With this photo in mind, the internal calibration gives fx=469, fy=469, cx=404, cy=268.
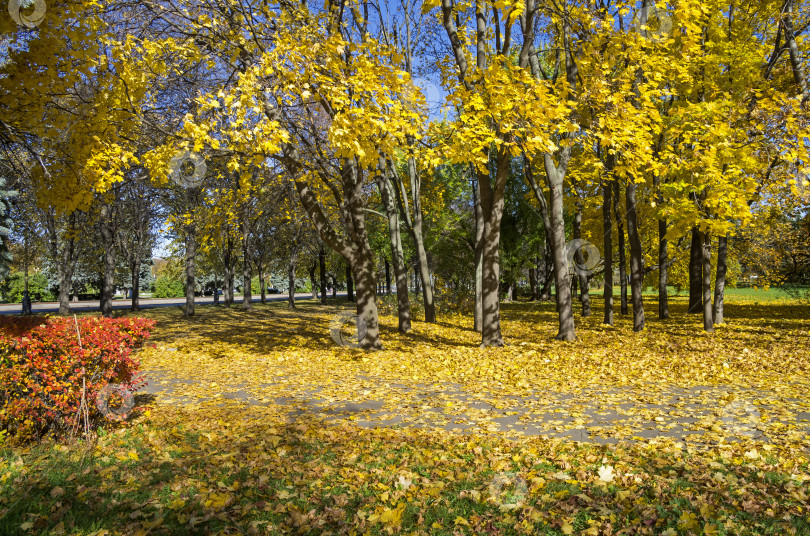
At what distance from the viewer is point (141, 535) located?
3098 millimetres

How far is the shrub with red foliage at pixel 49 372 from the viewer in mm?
4766

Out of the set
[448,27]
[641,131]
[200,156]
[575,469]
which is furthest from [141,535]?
[448,27]

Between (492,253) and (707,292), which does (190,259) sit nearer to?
(492,253)
